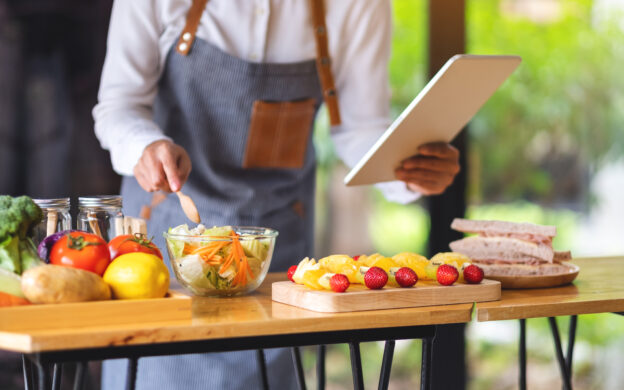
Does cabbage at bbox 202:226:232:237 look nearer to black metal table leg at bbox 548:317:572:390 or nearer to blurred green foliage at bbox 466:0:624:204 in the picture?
black metal table leg at bbox 548:317:572:390

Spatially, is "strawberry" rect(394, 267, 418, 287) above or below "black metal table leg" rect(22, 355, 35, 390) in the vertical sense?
above

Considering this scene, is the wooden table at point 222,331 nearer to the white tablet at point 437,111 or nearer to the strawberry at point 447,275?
the strawberry at point 447,275

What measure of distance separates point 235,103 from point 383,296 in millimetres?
946

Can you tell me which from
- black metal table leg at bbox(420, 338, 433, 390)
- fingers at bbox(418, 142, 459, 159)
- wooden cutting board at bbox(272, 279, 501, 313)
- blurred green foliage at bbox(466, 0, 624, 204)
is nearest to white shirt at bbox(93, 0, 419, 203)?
fingers at bbox(418, 142, 459, 159)

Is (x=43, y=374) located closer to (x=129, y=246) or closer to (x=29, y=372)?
(x=129, y=246)

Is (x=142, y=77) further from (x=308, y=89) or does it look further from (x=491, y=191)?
(x=491, y=191)

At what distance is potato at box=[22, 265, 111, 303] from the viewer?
109cm

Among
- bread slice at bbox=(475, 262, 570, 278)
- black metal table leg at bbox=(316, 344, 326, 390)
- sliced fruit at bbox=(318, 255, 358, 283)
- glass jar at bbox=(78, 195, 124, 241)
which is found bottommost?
black metal table leg at bbox=(316, 344, 326, 390)

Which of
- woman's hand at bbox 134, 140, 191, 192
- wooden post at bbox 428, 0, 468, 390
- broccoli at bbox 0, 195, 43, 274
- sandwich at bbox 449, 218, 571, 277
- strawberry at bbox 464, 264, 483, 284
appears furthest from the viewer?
wooden post at bbox 428, 0, 468, 390

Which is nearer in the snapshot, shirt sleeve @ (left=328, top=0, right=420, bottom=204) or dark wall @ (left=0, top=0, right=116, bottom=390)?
shirt sleeve @ (left=328, top=0, right=420, bottom=204)

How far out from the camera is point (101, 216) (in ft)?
4.63

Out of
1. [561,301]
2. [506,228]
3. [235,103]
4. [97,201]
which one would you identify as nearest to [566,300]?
[561,301]

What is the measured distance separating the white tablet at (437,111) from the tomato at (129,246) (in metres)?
0.52

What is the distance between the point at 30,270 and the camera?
1109 millimetres
